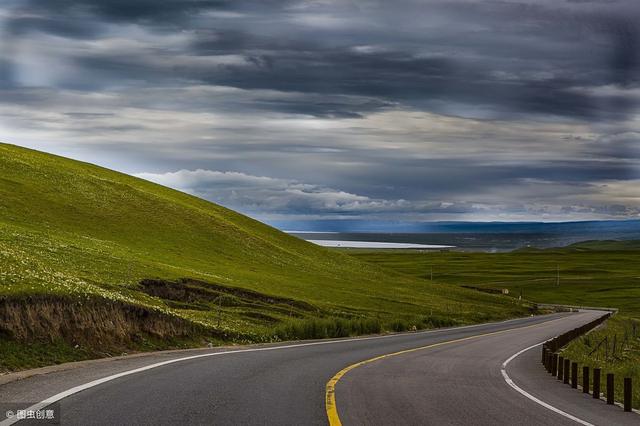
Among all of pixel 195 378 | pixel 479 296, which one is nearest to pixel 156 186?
pixel 479 296

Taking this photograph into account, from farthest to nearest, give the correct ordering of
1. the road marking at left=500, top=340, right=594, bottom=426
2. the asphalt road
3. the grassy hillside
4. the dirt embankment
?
the grassy hillside < the dirt embankment < the road marking at left=500, top=340, right=594, bottom=426 < the asphalt road

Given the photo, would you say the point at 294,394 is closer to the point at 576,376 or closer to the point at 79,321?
the point at 576,376

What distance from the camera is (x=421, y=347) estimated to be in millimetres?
38000

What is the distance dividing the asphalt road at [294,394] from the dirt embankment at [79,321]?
8.43ft

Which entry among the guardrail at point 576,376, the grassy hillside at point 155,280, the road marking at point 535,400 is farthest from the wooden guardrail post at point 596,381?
the grassy hillside at point 155,280

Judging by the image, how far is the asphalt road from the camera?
43.1 feet

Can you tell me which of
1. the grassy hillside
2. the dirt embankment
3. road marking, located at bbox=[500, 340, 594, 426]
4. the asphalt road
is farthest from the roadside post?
the dirt embankment

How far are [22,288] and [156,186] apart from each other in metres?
93.7

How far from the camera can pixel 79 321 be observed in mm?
24969

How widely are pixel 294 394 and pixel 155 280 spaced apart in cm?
3645

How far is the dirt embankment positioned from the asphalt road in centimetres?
257

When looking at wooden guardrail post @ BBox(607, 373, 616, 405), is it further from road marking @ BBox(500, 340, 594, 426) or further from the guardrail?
road marking @ BBox(500, 340, 594, 426)

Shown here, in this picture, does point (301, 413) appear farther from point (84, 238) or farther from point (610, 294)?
point (610, 294)

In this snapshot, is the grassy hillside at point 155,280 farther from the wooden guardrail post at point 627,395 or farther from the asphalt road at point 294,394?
the wooden guardrail post at point 627,395
